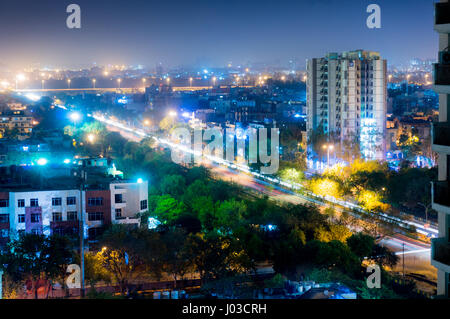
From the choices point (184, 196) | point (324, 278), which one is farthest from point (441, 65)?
point (184, 196)

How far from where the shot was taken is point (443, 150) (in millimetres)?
1474

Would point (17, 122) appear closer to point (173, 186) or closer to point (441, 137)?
point (173, 186)

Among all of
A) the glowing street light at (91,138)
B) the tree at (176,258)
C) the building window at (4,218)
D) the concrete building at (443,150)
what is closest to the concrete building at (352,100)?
the glowing street light at (91,138)

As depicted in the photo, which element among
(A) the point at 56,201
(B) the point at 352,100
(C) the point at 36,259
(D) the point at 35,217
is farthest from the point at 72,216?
(B) the point at 352,100

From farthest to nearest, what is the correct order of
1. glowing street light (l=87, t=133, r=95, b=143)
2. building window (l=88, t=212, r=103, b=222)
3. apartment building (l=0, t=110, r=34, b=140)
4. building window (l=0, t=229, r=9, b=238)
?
apartment building (l=0, t=110, r=34, b=140) → glowing street light (l=87, t=133, r=95, b=143) → building window (l=88, t=212, r=103, b=222) → building window (l=0, t=229, r=9, b=238)

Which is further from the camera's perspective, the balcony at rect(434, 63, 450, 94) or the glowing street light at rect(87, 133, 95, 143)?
the glowing street light at rect(87, 133, 95, 143)

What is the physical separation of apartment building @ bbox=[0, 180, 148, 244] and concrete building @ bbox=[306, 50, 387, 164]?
619cm

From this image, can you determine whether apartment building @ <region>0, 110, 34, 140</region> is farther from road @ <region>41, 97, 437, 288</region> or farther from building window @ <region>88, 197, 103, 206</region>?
building window @ <region>88, 197, 103, 206</region>

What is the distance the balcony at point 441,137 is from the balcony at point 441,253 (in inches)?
9.3

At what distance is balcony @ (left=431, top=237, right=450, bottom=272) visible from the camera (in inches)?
58.5

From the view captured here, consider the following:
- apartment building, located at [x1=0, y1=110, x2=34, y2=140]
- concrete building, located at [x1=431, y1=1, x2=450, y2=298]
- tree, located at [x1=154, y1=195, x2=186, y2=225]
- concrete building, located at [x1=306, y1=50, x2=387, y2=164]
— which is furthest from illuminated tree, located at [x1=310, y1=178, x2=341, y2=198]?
apartment building, located at [x1=0, y1=110, x2=34, y2=140]
